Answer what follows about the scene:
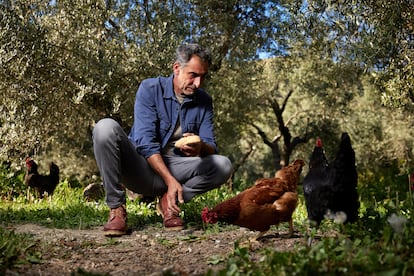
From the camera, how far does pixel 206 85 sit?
492 inches

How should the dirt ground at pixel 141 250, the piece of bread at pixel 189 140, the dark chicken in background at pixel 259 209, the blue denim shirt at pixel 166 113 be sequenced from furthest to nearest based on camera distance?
the blue denim shirt at pixel 166 113
the piece of bread at pixel 189 140
the dark chicken in background at pixel 259 209
the dirt ground at pixel 141 250

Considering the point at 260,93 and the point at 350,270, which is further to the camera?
the point at 260,93

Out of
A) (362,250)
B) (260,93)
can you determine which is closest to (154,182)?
(362,250)

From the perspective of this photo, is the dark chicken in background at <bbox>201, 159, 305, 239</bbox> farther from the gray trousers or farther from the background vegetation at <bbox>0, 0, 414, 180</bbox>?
the background vegetation at <bbox>0, 0, 414, 180</bbox>

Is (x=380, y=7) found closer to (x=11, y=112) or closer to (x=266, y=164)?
(x=11, y=112)

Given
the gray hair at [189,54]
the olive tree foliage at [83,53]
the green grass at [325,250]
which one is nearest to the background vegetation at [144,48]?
the olive tree foliage at [83,53]

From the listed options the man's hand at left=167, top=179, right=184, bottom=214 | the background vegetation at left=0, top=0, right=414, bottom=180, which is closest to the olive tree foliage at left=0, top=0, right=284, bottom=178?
the background vegetation at left=0, top=0, right=414, bottom=180

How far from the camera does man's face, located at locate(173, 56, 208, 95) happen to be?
4629 millimetres

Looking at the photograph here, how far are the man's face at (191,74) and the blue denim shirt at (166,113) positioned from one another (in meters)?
0.22

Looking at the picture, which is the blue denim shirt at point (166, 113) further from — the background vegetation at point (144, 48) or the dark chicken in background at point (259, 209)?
the background vegetation at point (144, 48)

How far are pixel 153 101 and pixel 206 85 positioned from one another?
25.1 feet

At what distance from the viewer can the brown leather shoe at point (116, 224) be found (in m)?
4.38

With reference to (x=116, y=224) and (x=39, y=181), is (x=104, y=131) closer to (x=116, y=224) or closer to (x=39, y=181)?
(x=116, y=224)

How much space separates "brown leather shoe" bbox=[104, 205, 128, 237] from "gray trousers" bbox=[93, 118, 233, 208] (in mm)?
62
